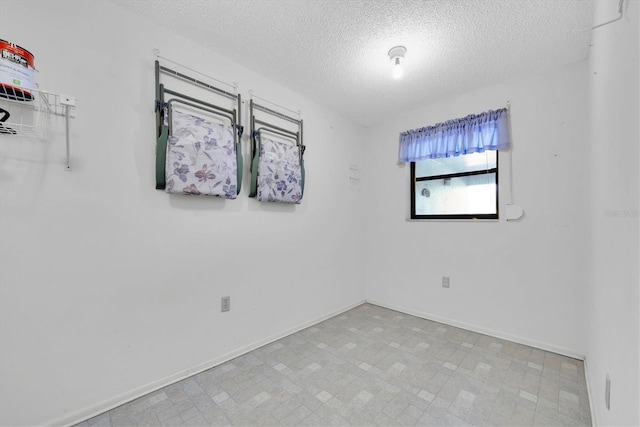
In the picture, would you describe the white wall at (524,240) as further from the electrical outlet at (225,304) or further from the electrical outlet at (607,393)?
the electrical outlet at (225,304)

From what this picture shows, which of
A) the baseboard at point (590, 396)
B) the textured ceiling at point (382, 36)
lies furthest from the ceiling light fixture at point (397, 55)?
the baseboard at point (590, 396)

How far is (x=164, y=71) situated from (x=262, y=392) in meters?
2.18

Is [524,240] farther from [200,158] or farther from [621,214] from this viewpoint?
[200,158]

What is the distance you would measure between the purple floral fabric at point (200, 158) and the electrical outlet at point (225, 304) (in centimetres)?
80

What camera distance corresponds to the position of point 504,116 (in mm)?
2424

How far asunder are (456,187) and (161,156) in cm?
273

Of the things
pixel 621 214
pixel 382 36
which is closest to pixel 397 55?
pixel 382 36

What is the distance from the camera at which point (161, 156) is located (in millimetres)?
1691

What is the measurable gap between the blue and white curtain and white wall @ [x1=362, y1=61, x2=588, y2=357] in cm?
10

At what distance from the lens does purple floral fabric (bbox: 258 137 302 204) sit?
2.24 meters

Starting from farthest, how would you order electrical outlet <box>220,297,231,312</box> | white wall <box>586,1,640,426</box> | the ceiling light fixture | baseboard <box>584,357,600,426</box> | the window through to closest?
the window < electrical outlet <box>220,297,231,312</box> < the ceiling light fixture < baseboard <box>584,357,600,426</box> < white wall <box>586,1,640,426</box>

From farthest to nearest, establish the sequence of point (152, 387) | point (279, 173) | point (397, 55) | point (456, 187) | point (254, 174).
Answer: point (456, 187) → point (279, 173) → point (254, 174) → point (397, 55) → point (152, 387)

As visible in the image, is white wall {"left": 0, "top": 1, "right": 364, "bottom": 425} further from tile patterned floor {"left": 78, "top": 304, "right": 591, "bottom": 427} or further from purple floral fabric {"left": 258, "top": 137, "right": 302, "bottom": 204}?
tile patterned floor {"left": 78, "top": 304, "right": 591, "bottom": 427}

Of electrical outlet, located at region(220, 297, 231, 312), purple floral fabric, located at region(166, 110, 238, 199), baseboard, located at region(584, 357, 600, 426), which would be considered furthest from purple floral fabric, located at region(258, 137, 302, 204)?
baseboard, located at region(584, 357, 600, 426)
